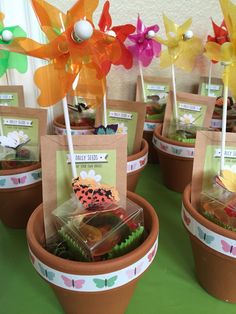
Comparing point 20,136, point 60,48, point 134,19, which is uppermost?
point 134,19

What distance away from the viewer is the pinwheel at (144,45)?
75cm

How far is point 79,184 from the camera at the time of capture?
1.48ft

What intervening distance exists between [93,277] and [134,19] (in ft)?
2.14

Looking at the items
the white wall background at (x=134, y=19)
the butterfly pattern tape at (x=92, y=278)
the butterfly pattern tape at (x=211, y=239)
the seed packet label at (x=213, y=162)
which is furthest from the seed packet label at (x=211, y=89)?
the butterfly pattern tape at (x=92, y=278)

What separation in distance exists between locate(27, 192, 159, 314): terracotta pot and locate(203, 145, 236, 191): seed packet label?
15 centimetres

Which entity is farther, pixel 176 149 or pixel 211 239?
pixel 176 149

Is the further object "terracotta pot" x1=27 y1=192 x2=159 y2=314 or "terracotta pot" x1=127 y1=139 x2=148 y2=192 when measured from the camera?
"terracotta pot" x1=127 y1=139 x2=148 y2=192

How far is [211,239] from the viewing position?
0.42 meters

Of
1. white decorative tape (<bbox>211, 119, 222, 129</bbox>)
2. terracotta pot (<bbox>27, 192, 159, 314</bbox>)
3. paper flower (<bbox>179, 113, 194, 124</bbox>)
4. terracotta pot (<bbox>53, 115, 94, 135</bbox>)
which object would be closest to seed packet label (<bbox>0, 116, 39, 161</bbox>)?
terracotta pot (<bbox>53, 115, 94, 135</bbox>)

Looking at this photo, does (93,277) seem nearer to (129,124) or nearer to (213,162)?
(213,162)

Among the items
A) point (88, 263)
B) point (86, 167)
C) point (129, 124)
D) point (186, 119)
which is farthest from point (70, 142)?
point (186, 119)

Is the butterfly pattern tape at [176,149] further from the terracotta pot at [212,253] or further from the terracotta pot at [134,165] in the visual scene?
the terracotta pot at [212,253]

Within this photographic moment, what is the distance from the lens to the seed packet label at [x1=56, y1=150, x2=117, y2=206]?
47 centimetres

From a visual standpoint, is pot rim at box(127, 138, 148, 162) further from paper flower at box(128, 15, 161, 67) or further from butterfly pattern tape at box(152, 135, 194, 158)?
paper flower at box(128, 15, 161, 67)
